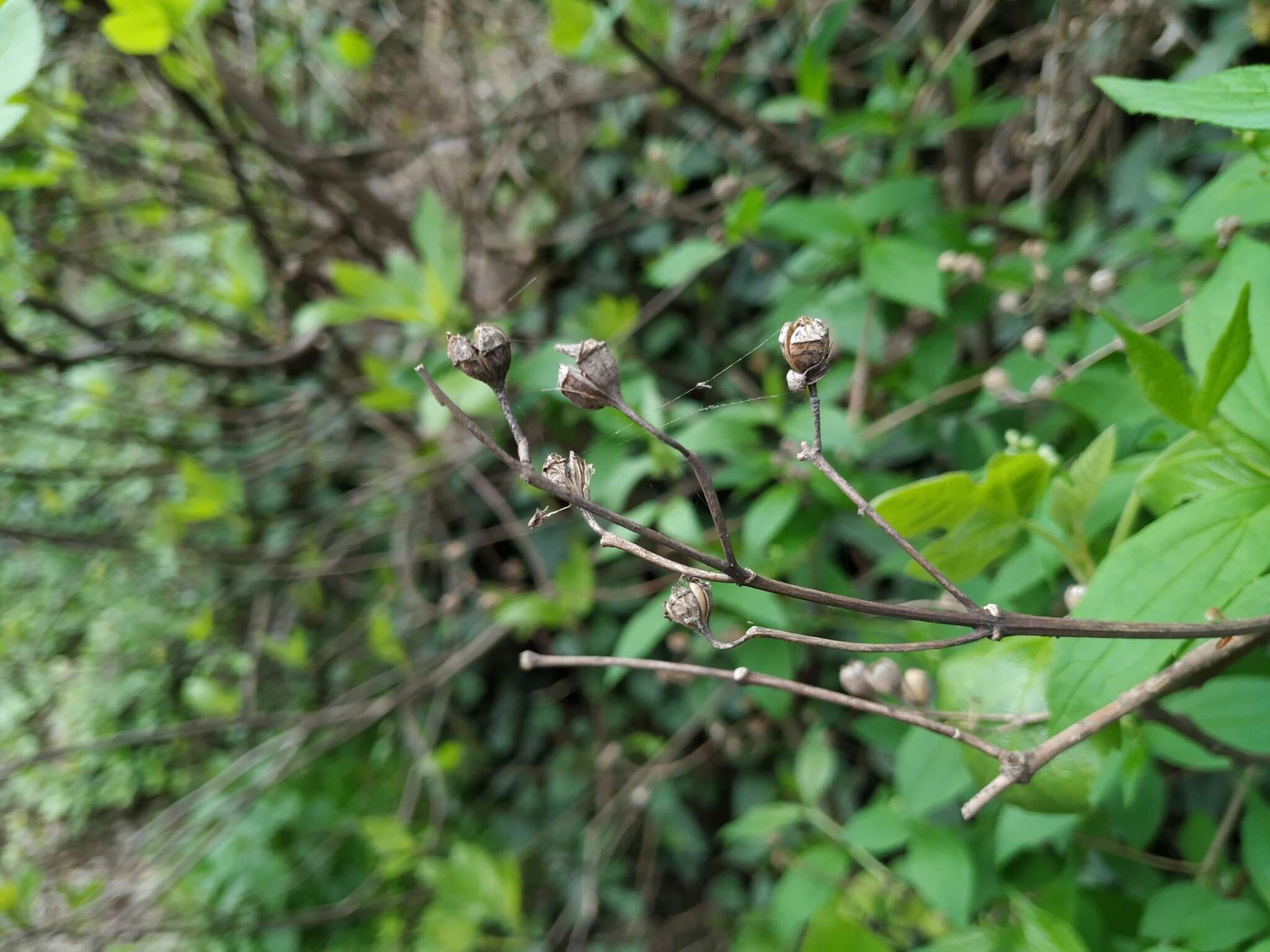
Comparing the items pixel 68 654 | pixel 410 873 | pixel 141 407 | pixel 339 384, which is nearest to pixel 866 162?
pixel 339 384

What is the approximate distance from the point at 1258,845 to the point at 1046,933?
22 cm

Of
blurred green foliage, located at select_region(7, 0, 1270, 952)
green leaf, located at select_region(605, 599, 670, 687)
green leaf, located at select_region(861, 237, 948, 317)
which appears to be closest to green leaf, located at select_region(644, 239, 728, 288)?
blurred green foliage, located at select_region(7, 0, 1270, 952)

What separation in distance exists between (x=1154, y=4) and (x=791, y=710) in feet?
4.41

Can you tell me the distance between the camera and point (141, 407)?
1986mm

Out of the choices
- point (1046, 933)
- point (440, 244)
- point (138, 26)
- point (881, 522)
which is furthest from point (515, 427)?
point (138, 26)

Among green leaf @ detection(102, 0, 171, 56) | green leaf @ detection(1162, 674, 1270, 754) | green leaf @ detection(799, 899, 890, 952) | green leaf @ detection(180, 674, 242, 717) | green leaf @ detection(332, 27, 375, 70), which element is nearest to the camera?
green leaf @ detection(1162, 674, 1270, 754)

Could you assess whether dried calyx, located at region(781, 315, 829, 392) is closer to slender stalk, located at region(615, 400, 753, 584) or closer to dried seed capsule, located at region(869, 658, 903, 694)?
slender stalk, located at region(615, 400, 753, 584)

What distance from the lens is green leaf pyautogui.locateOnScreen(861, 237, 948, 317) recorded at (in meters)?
0.91

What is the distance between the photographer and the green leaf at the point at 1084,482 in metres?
0.57

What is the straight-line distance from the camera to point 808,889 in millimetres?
1089

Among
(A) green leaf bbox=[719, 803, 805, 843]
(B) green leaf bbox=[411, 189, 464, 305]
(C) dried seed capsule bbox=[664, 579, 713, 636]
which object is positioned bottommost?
(A) green leaf bbox=[719, 803, 805, 843]

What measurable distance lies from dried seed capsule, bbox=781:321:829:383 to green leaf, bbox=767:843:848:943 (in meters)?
0.96

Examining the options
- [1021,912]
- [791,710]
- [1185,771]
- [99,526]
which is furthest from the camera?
[99,526]

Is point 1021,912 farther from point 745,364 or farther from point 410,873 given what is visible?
point 410,873
